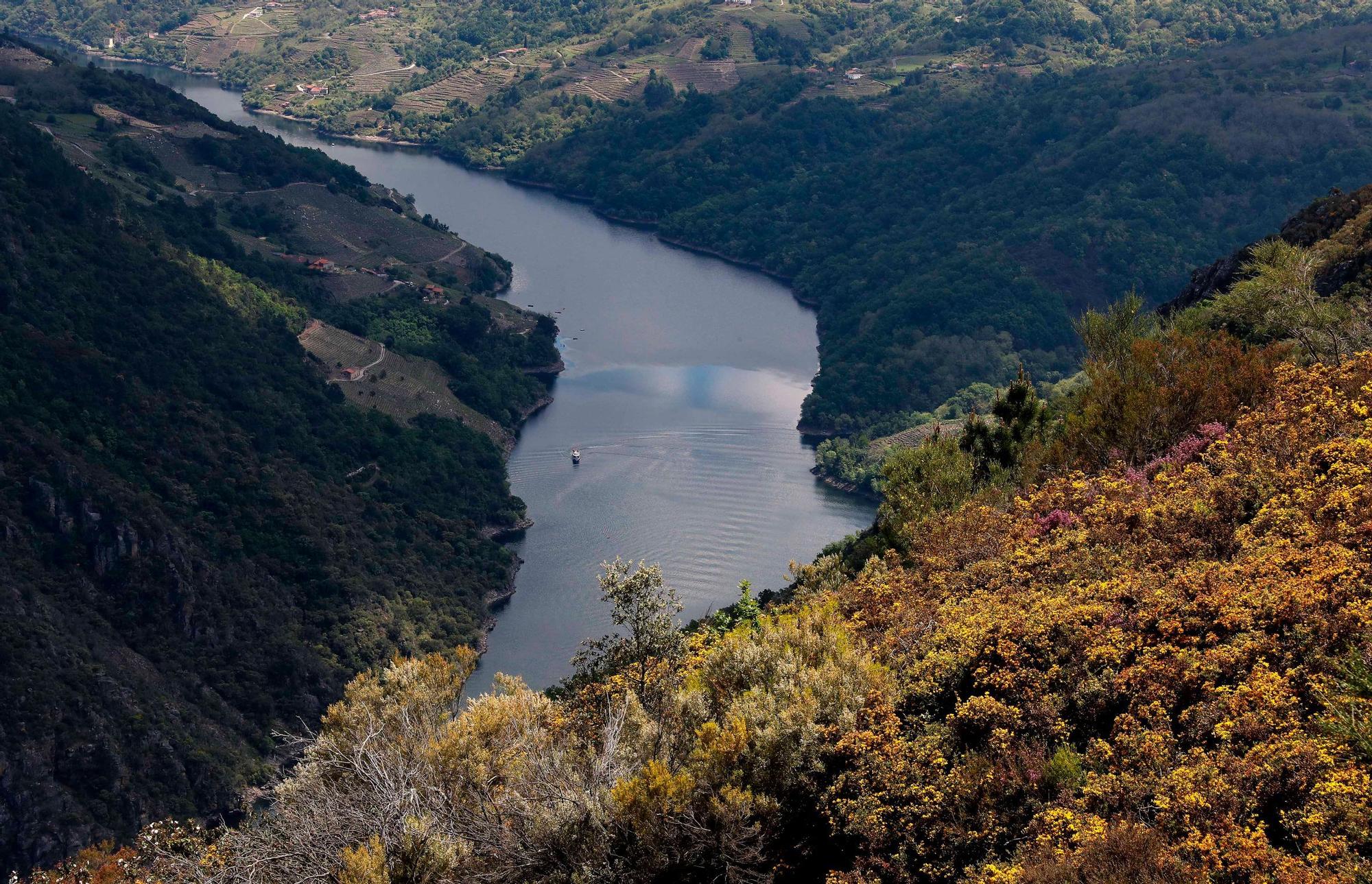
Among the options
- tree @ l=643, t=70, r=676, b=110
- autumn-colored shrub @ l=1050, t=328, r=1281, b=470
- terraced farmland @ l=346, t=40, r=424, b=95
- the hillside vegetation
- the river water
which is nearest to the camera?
autumn-colored shrub @ l=1050, t=328, r=1281, b=470

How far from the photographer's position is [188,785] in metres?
42.7

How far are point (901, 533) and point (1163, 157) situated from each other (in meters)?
90.5

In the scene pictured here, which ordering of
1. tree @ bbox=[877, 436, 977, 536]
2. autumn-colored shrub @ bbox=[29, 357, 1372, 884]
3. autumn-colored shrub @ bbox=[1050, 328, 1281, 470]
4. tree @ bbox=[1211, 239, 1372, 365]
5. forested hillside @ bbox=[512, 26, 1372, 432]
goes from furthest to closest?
forested hillside @ bbox=[512, 26, 1372, 432] → tree @ bbox=[877, 436, 977, 536] → tree @ bbox=[1211, 239, 1372, 365] → autumn-colored shrub @ bbox=[1050, 328, 1281, 470] → autumn-colored shrub @ bbox=[29, 357, 1372, 884]

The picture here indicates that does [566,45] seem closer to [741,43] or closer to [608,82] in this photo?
[608,82]

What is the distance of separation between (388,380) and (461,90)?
93.1 m

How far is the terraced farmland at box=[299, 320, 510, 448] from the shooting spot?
75781 mm

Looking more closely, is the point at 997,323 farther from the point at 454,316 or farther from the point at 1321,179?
the point at 454,316

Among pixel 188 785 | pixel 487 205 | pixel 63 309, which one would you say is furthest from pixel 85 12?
pixel 188 785

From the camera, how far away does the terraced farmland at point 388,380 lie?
75.8 m

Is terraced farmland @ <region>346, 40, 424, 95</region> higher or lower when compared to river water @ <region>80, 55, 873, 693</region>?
higher

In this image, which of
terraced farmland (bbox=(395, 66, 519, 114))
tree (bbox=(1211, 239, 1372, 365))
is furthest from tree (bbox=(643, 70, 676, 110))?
tree (bbox=(1211, 239, 1372, 365))

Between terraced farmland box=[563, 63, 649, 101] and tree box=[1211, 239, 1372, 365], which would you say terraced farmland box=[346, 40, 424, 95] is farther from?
tree box=[1211, 239, 1372, 365]

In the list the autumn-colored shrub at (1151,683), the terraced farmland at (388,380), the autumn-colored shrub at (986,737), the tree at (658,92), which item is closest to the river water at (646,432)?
the terraced farmland at (388,380)

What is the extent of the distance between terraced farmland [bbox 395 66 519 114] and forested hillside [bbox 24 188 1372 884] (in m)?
145
